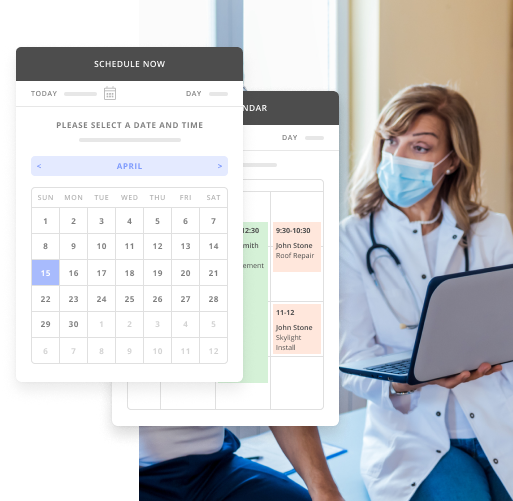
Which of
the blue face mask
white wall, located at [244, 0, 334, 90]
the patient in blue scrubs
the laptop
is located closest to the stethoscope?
the blue face mask

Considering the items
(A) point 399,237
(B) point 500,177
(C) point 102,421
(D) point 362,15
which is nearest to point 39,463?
(C) point 102,421

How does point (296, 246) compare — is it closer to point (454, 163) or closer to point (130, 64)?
point (130, 64)

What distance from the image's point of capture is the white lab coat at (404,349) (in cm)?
80

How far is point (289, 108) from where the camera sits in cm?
43

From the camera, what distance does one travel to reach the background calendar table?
0.40 m

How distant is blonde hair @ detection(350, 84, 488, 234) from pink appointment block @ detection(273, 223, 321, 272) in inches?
25.2

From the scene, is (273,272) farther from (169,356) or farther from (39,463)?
(39,463)

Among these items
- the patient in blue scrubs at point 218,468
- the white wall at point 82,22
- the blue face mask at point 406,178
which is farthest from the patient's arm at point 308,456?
the blue face mask at point 406,178

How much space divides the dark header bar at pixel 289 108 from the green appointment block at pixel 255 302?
0.31 ft

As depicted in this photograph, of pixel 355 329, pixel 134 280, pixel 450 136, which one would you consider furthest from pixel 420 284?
pixel 134 280

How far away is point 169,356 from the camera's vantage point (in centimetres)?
41

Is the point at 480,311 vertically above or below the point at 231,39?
below

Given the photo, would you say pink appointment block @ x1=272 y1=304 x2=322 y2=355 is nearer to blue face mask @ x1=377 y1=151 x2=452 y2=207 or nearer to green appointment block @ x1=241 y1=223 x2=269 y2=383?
green appointment block @ x1=241 y1=223 x2=269 y2=383

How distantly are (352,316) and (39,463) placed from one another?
62 cm
